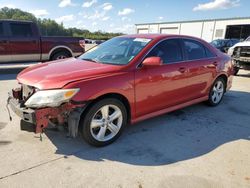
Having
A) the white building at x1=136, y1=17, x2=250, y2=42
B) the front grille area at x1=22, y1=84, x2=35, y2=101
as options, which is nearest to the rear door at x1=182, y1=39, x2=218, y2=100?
the front grille area at x1=22, y1=84, x2=35, y2=101

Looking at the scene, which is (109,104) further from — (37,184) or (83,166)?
(37,184)

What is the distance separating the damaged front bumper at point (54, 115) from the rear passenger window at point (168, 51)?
5.22 feet

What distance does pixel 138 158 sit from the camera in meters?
3.32

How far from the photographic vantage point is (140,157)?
335cm

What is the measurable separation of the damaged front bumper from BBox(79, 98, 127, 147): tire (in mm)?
140

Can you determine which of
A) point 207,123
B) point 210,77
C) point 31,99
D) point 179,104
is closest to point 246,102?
point 210,77

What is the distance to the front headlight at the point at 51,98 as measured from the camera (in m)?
3.07

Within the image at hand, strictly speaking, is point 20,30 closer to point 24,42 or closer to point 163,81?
point 24,42

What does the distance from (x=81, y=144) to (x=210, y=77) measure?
10.3 feet

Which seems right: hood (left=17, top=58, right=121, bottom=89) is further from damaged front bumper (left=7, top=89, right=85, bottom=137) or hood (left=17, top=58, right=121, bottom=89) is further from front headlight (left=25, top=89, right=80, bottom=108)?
damaged front bumper (left=7, top=89, right=85, bottom=137)

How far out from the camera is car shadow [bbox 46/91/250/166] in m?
3.38

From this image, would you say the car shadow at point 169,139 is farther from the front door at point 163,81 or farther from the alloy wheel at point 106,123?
the front door at point 163,81

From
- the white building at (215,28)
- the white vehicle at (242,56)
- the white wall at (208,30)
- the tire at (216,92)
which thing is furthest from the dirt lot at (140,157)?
the white wall at (208,30)

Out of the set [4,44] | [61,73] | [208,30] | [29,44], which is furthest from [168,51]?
[208,30]
